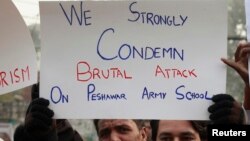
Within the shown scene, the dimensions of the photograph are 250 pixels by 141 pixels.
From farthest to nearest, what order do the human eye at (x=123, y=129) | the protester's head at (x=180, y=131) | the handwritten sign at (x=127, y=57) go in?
the human eye at (x=123, y=129), the protester's head at (x=180, y=131), the handwritten sign at (x=127, y=57)

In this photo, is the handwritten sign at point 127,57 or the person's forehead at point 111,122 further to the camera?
the person's forehead at point 111,122

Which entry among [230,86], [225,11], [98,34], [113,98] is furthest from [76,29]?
[230,86]

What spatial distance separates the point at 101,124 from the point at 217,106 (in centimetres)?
57

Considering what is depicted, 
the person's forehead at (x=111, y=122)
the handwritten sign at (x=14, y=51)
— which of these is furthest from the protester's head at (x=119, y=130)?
the handwritten sign at (x=14, y=51)

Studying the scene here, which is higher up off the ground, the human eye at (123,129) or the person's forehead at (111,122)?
the person's forehead at (111,122)

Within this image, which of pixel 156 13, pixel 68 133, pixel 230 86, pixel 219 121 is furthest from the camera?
pixel 230 86

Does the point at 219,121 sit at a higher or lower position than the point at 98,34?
lower

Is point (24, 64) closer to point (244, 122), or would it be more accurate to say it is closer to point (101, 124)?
point (101, 124)

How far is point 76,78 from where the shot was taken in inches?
104

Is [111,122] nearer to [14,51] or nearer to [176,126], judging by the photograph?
[176,126]

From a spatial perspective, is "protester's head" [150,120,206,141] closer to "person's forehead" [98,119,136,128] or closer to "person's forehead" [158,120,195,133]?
"person's forehead" [158,120,195,133]

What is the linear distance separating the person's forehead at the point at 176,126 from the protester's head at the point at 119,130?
0.13m

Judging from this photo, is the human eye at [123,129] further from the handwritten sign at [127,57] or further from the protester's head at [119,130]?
the handwritten sign at [127,57]

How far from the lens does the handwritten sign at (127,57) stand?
2.60m
